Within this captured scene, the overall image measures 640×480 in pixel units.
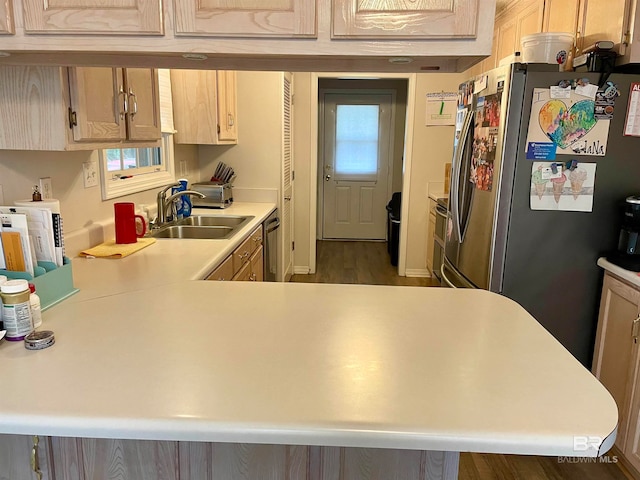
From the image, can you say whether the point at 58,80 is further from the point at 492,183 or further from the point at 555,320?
the point at 555,320

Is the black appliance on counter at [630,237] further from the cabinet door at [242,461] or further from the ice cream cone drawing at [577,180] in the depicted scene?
the cabinet door at [242,461]

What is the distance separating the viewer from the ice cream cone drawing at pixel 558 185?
224cm

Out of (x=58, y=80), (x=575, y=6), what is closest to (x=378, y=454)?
(x=58, y=80)

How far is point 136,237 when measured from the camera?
7.64 feet

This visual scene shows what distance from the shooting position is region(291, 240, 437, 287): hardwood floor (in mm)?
4914

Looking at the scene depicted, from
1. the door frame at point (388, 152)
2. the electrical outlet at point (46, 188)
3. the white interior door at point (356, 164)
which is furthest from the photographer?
the white interior door at point (356, 164)

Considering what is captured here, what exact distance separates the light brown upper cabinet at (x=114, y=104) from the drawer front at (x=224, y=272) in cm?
66

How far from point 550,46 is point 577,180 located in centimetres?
68

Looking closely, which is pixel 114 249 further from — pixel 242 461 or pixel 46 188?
pixel 242 461

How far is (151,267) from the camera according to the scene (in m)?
1.89

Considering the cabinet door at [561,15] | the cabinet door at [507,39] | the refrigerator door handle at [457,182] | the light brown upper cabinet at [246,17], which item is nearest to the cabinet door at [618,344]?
the refrigerator door handle at [457,182]

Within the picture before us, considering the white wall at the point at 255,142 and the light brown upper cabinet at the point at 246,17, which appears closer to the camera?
the light brown upper cabinet at the point at 246,17

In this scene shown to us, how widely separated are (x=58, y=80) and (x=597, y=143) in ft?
7.27

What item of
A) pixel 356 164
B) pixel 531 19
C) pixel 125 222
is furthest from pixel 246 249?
pixel 356 164
